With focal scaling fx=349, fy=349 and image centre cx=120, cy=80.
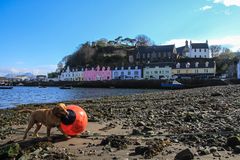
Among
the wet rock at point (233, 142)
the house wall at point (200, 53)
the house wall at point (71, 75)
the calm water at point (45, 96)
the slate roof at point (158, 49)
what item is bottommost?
the calm water at point (45, 96)

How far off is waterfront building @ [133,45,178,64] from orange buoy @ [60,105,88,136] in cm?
12850

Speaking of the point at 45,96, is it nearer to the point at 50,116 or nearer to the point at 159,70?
the point at 50,116

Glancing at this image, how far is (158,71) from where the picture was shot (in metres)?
122

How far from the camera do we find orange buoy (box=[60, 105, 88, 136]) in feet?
32.9

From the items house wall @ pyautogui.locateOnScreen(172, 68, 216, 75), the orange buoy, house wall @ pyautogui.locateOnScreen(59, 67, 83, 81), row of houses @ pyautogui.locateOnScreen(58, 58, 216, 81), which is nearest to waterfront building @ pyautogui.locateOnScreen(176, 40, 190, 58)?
row of houses @ pyautogui.locateOnScreen(58, 58, 216, 81)

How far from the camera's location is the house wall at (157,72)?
120 metres

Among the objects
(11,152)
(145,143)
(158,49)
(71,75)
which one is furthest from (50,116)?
(71,75)

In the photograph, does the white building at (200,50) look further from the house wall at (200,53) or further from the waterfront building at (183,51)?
the waterfront building at (183,51)

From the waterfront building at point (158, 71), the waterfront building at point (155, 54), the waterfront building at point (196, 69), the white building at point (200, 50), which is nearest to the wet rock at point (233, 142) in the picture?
the waterfront building at point (196, 69)

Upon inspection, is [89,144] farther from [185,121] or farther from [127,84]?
[127,84]

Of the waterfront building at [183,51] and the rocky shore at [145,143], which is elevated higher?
the waterfront building at [183,51]

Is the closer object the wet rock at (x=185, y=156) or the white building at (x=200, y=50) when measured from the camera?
the wet rock at (x=185, y=156)

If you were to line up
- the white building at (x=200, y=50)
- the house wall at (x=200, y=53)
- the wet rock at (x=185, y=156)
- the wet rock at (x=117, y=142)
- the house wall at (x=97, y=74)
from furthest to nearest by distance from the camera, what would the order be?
the white building at (x=200, y=50), the house wall at (x=200, y=53), the house wall at (x=97, y=74), the wet rock at (x=117, y=142), the wet rock at (x=185, y=156)

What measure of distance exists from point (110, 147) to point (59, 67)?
614 feet
